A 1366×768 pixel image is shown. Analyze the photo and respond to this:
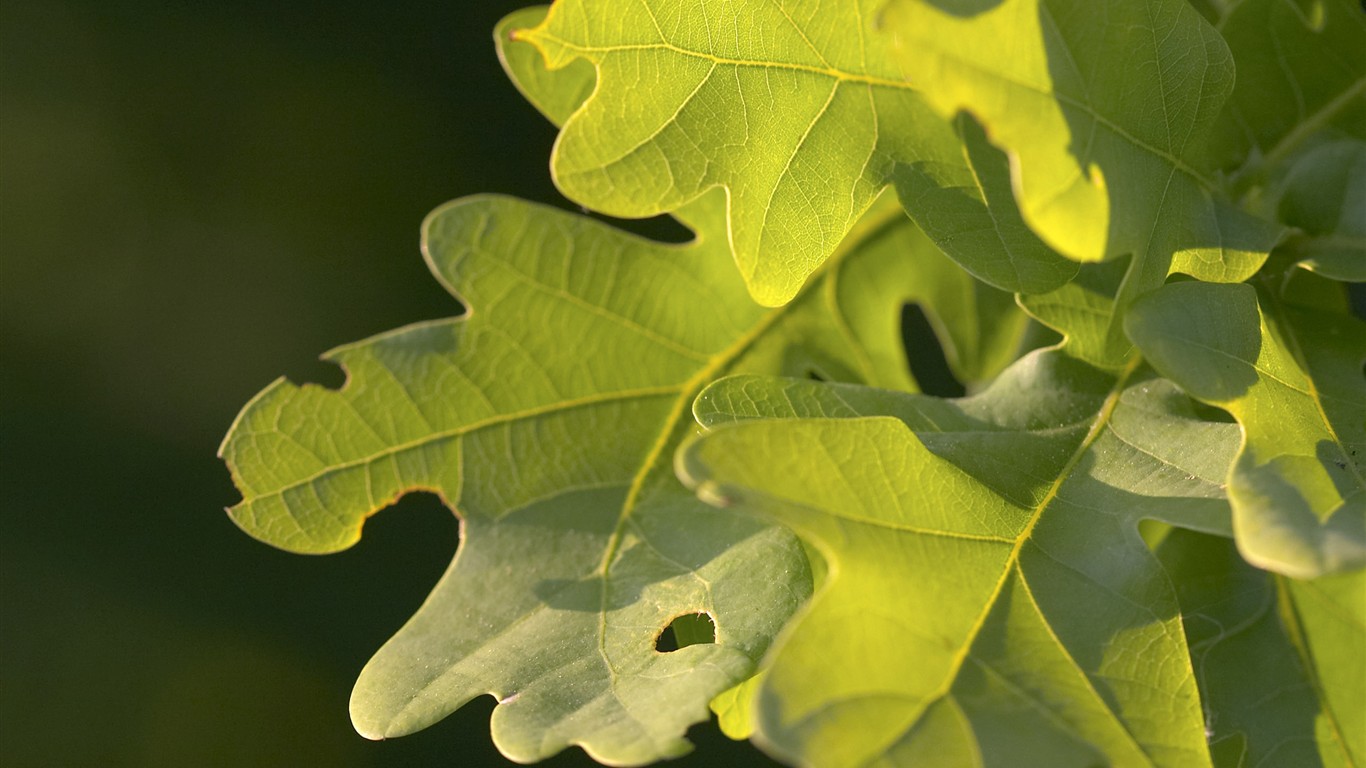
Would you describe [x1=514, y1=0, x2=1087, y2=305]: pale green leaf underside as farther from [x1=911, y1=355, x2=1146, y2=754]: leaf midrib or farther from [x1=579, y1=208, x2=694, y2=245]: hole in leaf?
[x1=579, y1=208, x2=694, y2=245]: hole in leaf

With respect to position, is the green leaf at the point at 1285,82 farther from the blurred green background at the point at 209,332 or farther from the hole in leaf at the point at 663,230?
the blurred green background at the point at 209,332

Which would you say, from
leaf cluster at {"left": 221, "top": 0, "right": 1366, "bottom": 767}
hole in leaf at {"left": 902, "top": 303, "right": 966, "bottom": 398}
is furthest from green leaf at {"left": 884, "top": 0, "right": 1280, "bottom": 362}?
hole in leaf at {"left": 902, "top": 303, "right": 966, "bottom": 398}

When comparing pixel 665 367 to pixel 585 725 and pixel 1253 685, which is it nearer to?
pixel 585 725

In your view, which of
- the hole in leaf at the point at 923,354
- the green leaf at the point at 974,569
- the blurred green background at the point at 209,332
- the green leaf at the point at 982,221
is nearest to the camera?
the green leaf at the point at 974,569

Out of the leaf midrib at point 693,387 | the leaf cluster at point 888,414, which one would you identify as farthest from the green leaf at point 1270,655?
the leaf midrib at point 693,387

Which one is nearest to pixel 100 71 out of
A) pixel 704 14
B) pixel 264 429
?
pixel 264 429

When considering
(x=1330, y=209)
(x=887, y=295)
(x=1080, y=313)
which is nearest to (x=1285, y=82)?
(x=1330, y=209)
